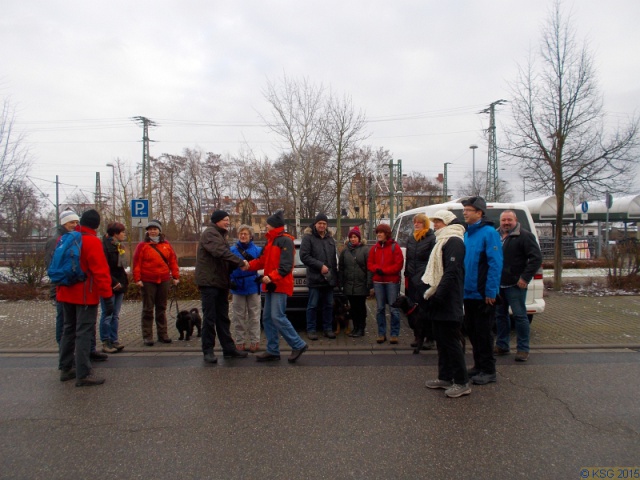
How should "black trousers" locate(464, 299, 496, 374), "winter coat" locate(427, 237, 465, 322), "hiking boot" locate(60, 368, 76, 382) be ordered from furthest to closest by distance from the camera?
"hiking boot" locate(60, 368, 76, 382), "black trousers" locate(464, 299, 496, 374), "winter coat" locate(427, 237, 465, 322)

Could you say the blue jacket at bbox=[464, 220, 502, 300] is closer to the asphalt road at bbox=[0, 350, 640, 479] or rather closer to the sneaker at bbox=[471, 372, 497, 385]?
the sneaker at bbox=[471, 372, 497, 385]

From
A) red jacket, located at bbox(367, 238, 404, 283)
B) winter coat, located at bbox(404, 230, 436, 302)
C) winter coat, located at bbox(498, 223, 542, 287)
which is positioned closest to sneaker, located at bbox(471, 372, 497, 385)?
winter coat, located at bbox(404, 230, 436, 302)

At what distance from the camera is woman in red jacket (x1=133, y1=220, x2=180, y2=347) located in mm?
6762

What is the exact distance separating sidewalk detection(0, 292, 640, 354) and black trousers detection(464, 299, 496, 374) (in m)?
1.57

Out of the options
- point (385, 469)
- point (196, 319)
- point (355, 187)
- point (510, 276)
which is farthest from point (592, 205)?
point (385, 469)

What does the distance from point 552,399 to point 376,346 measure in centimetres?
263

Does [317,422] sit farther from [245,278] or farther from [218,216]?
[218,216]

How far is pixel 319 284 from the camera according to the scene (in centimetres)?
702

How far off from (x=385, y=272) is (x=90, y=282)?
3822 mm

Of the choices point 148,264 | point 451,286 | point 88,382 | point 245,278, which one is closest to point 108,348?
point 148,264

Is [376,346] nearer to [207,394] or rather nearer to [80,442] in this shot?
[207,394]

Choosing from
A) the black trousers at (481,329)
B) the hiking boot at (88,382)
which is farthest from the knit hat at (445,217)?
the hiking boot at (88,382)

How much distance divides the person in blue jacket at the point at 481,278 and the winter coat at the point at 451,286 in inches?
A: 13.9

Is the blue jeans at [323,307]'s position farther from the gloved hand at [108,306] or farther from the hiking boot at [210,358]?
the gloved hand at [108,306]
